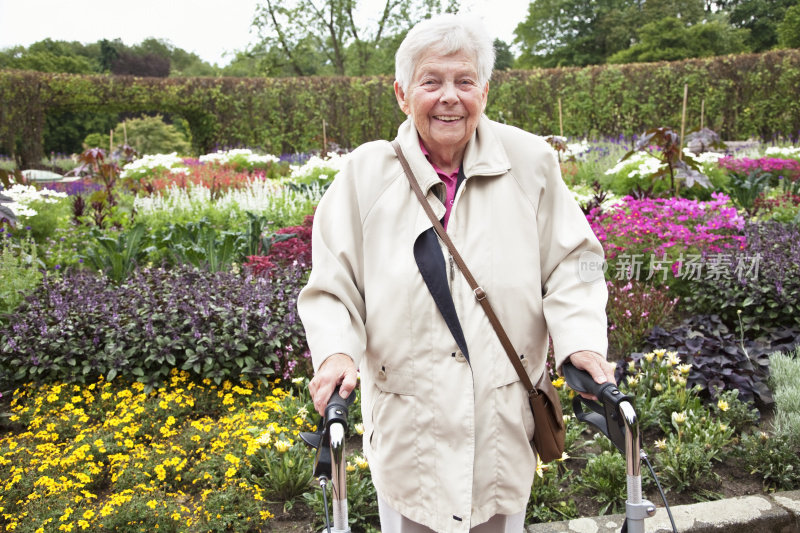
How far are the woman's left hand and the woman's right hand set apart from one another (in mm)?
577

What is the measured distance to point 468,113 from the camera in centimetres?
170

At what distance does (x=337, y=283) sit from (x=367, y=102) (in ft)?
54.0

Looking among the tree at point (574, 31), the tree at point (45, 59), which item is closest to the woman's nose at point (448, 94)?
the tree at point (45, 59)

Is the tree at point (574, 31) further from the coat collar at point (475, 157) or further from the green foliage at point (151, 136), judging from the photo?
the coat collar at point (475, 157)

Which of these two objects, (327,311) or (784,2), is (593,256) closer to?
(327,311)

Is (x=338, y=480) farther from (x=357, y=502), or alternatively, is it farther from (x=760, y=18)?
(x=760, y=18)

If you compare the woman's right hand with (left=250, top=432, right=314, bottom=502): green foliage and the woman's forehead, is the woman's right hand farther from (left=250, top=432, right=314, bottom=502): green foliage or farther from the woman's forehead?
(left=250, top=432, right=314, bottom=502): green foliage

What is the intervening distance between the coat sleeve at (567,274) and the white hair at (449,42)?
32cm

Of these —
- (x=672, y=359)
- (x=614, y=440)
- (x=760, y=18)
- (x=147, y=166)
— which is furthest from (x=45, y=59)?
(x=760, y=18)

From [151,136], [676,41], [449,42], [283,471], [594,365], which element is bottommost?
[283,471]

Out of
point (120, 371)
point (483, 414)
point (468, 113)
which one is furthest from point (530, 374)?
point (120, 371)

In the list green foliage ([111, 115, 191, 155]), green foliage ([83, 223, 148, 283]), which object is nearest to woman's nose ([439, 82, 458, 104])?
green foliage ([83, 223, 148, 283])

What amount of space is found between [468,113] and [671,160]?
223 inches

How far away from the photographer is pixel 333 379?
60.6 inches
